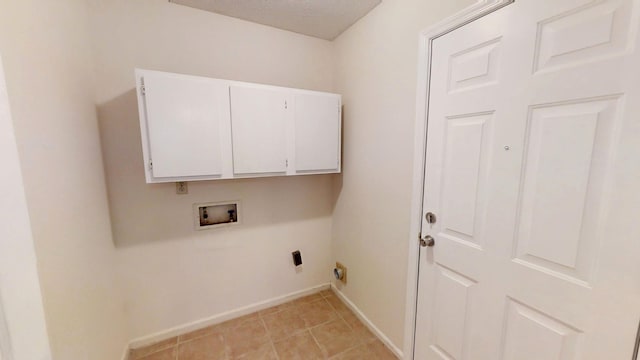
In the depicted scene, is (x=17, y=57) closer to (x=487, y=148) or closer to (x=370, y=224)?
(x=487, y=148)

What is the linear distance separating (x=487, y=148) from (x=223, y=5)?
1.89m

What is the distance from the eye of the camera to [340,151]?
203 centimetres

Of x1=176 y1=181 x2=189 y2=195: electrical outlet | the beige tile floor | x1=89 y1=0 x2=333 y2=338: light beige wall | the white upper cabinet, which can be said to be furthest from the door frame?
x1=176 y1=181 x2=189 y2=195: electrical outlet

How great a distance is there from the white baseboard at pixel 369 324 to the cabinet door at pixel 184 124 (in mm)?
1624

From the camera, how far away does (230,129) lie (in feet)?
5.20

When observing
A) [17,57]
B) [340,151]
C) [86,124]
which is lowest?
[340,151]

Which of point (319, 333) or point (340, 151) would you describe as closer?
point (319, 333)

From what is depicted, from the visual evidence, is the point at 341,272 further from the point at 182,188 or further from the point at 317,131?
the point at 182,188


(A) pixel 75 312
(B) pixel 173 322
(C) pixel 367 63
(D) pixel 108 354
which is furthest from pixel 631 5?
(B) pixel 173 322

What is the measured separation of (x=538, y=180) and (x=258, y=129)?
1528 mm

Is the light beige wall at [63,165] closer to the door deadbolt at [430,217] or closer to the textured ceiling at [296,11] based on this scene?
the textured ceiling at [296,11]

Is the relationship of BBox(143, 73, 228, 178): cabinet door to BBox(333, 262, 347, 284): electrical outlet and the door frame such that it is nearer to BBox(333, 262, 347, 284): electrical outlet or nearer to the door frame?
the door frame

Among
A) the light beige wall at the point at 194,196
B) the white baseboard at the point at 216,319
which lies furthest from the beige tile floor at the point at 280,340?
the light beige wall at the point at 194,196

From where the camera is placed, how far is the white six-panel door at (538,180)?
747 mm
